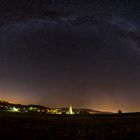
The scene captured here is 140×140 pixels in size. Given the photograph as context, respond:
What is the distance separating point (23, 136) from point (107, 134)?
611 cm

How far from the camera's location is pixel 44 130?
26.2 meters

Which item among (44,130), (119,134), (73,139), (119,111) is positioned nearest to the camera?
(73,139)

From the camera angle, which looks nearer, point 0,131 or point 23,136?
point 23,136

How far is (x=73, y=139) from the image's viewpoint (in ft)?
72.3

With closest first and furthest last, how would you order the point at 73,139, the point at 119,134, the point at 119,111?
the point at 73,139 < the point at 119,134 < the point at 119,111

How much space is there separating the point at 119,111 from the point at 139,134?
→ 37255 millimetres

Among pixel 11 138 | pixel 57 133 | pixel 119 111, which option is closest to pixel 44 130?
pixel 57 133

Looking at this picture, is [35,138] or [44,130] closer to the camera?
[35,138]

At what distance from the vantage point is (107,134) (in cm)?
2392

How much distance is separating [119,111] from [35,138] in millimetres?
39158

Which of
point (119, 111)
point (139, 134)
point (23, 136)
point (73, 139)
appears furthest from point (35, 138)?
point (119, 111)

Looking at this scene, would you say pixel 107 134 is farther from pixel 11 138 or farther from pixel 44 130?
pixel 11 138

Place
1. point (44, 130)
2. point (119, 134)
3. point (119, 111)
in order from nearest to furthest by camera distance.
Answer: point (119, 134) < point (44, 130) < point (119, 111)

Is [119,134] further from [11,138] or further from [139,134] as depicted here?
[11,138]
